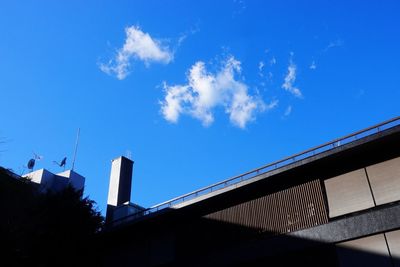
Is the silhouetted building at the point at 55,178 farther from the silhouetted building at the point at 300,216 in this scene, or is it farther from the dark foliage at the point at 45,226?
the silhouetted building at the point at 300,216

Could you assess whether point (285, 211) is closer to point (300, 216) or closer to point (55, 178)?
point (300, 216)

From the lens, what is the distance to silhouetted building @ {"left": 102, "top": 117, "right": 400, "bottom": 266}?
13.7 metres

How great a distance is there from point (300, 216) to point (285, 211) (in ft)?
2.16

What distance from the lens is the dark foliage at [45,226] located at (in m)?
18.0

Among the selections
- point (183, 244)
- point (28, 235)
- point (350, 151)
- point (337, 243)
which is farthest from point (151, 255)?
point (350, 151)

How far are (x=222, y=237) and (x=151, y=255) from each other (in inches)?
168

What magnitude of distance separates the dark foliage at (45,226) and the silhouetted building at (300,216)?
9.27ft

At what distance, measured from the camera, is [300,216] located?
51.2 feet

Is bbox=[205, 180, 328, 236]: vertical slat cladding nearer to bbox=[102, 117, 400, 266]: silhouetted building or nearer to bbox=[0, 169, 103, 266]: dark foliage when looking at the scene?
bbox=[102, 117, 400, 266]: silhouetted building

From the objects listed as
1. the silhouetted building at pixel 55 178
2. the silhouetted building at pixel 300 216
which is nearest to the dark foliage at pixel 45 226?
the silhouetted building at pixel 300 216

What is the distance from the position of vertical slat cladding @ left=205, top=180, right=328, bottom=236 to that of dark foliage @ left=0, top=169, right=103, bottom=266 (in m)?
7.34

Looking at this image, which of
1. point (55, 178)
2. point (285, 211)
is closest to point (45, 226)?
point (285, 211)

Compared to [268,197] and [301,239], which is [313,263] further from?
[268,197]

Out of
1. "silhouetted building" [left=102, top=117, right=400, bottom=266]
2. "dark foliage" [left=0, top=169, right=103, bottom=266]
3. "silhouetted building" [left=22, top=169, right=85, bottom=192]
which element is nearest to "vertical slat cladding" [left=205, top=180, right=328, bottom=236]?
"silhouetted building" [left=102, top=117, right=400, bottom=266]
